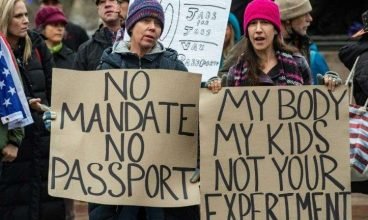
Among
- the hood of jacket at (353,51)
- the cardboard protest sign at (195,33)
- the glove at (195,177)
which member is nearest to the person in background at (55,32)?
the cardboard protest sign at (195,33)

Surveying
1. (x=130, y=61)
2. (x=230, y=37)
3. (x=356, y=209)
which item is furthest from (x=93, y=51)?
(x=356, y=209)

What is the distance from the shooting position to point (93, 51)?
9398 mm

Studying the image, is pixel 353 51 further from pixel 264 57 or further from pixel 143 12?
pixel 143 12

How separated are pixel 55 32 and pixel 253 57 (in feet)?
13.5

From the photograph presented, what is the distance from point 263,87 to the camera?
25.6ft

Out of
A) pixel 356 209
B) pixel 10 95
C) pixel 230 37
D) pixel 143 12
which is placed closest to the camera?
pixel 143 12

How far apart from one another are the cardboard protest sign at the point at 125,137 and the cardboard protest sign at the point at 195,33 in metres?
1.68

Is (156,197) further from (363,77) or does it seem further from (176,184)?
(363,77)

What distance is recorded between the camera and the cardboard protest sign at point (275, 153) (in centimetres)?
776

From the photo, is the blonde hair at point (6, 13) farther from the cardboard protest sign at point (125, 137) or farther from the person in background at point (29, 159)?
the cardboard protest sign at point (125, 137)

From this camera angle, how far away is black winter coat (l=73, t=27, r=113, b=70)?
9320 mm

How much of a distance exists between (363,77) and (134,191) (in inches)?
79.5

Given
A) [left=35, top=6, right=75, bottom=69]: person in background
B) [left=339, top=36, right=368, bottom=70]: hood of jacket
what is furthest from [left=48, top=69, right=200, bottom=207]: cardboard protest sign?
[left=35, top=6, right=75, bottom=69]: person in background

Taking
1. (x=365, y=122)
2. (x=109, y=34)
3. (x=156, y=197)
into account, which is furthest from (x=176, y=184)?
(x=109, y=34)
